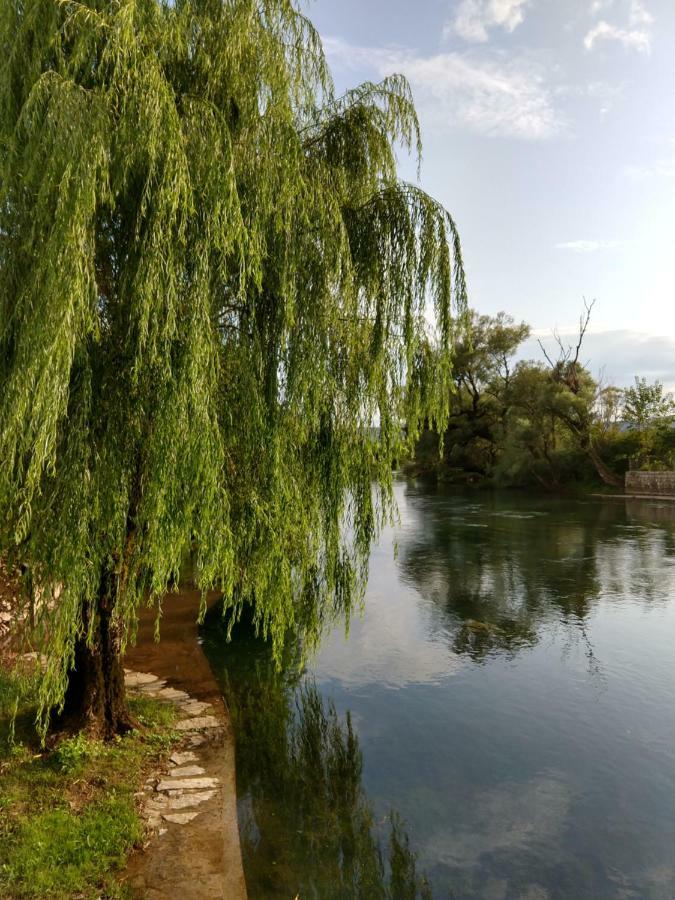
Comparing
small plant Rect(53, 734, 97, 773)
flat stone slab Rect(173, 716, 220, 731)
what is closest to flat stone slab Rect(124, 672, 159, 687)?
flat stone slab Rect(173, 716, 220, 731)

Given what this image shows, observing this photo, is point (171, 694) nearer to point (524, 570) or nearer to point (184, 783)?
point (184, 783)

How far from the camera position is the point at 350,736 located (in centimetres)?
682

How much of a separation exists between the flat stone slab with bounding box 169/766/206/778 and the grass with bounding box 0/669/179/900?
7.6 inches

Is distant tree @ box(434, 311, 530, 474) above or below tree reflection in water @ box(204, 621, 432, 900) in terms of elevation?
above

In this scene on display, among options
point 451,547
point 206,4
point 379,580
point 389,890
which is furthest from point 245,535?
point 451,547

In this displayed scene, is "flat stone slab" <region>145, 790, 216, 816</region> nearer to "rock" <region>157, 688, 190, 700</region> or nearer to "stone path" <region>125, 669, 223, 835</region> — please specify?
"stone path" <region>125, 669, 223, 835</region>

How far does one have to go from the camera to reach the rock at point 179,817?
4.61 metres

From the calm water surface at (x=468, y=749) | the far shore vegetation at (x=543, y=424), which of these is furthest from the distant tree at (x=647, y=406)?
the calm water surface at (x=468, y=749)

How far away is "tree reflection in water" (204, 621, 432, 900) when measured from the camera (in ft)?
14.6

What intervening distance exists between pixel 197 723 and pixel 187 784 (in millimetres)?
1307

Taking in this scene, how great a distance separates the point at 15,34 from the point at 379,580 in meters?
12.5

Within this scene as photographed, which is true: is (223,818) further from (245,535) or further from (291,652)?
(291,652)

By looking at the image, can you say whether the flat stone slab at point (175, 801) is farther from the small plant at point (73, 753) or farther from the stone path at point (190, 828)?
the small plant at point (73, 753)

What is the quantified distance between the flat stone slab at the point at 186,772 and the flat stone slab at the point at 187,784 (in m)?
0.08
